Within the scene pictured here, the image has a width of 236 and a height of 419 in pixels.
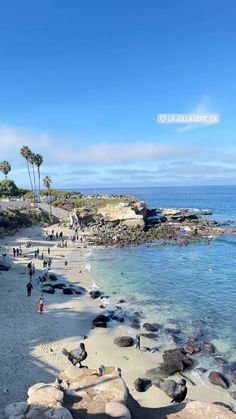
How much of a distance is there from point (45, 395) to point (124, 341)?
12.6 m

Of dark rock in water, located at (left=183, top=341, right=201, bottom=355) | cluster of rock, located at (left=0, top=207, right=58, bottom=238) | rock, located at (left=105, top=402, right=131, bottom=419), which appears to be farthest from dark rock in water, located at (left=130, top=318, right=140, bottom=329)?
cluster of rock, located at (left=0, top=207, right=58, bottom=238)

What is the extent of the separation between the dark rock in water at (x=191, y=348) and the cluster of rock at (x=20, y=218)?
41635mm

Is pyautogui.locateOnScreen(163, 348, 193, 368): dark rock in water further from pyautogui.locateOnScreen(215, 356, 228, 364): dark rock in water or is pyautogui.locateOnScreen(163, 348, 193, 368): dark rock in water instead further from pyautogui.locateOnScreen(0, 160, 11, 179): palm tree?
pyautogui.locateOnScreen(0, 160, 11, 179): palm tree

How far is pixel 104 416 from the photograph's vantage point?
11.8 metres

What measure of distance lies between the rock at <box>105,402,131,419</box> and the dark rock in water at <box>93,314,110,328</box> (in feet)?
50.1

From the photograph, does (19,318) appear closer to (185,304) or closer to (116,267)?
(185,304)

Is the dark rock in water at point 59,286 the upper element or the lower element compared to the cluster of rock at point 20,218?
lower

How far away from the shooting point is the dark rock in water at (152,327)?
27.5 metres

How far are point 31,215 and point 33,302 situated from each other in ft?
158

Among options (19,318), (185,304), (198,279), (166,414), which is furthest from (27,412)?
(198,279)

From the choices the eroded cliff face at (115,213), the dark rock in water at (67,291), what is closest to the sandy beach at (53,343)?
the dark rock in water at (67,291)

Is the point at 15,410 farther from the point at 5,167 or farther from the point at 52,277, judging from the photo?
the point at 5,167

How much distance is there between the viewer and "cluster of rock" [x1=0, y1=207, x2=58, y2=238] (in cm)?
6364

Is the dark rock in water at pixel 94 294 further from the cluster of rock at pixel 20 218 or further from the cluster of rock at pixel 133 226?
the cluster of rock at pixel 20 218
